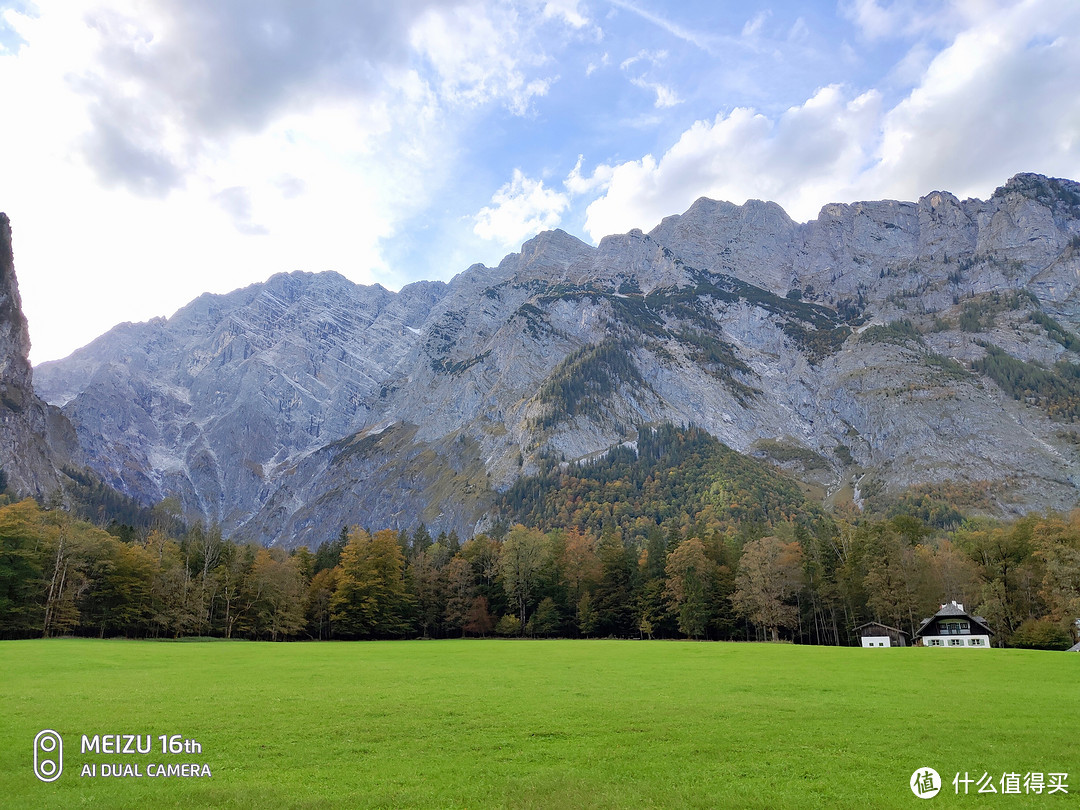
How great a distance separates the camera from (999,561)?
7725cm

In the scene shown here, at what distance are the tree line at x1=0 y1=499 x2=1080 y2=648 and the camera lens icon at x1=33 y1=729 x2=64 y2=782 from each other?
64.1 meters

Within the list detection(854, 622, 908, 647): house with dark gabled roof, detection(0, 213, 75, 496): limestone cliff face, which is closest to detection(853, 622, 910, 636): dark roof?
detection(854, 622, 908, 647): house with dark gabled roof

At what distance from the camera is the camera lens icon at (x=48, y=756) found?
1364 cm

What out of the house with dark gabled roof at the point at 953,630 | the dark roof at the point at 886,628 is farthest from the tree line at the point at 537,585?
the house with dark gabled roof at the point at 953,630

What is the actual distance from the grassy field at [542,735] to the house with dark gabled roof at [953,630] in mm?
41387

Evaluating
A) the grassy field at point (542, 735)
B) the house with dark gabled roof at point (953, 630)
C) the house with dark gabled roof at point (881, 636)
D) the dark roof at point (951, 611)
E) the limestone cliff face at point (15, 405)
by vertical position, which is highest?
the limestone cliff face at point (15, 405)

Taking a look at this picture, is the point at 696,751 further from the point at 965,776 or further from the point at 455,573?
the point at 455,573

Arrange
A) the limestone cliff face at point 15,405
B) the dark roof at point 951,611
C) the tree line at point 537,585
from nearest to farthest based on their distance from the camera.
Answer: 1. the tree line at point 537,585
2. the dark roof at point 951,611
3. the limestone cliff face at point 15,405

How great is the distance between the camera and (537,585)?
101m

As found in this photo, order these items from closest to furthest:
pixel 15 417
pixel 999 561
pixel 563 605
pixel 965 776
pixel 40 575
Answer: pixel 965 776, pixel 40 575, pixel 999 561, pixel 563 605, pixel 15 417

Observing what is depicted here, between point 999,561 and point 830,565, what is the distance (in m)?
19.2

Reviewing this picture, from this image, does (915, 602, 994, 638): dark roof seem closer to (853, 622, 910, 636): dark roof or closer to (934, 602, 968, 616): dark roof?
(934, 602, 968, 616): dark roof

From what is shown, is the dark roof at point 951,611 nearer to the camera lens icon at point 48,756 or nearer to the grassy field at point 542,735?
the grassy field at point 542,735

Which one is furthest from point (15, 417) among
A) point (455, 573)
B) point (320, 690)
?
point (320, 690)
